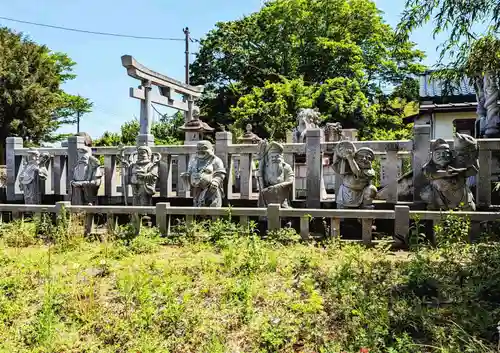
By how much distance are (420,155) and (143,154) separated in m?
5.36

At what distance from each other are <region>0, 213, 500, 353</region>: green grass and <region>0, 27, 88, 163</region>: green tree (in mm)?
21093

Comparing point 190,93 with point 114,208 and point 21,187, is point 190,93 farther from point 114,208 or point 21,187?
point 114,208

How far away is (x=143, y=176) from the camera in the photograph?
8.98 metres

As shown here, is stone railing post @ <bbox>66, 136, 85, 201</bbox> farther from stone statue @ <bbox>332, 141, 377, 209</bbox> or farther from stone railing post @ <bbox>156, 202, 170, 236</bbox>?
stone statue @ <bbox>332, 141, 377, 209</bbox>

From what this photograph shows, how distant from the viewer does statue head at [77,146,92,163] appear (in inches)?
374

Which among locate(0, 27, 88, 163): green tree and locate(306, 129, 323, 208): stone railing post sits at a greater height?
Result: locate(0, 27, 88, 163): green tree

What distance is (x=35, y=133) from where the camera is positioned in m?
25.9

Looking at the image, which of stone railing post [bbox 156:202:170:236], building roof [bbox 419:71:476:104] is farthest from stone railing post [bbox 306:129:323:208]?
building roof [bbox 419:71:476:104]

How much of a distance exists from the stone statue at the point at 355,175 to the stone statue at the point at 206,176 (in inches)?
90.0

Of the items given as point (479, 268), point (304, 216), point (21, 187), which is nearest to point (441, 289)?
point (479, 268)

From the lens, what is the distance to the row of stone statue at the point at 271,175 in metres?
7.10

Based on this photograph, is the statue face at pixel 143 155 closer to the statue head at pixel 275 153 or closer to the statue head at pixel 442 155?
the statue head at pixel 275 153

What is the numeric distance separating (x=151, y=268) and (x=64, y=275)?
115 cm

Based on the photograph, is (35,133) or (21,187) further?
(35,133)
